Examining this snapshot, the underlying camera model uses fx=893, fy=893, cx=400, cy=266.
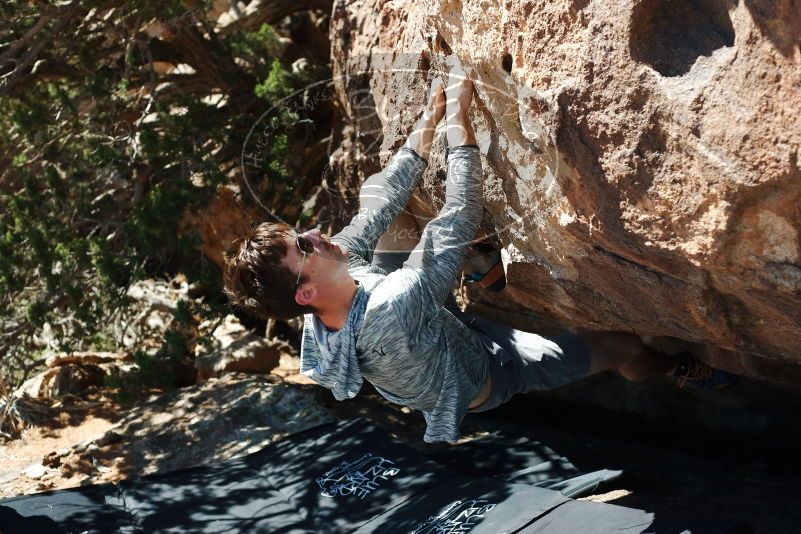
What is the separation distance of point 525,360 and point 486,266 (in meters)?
0.56

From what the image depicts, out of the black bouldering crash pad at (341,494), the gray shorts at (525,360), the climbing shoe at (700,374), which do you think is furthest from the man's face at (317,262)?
the climbing shoe at (700,374)

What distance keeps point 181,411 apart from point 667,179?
3.73 meters

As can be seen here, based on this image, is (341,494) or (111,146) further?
(111,146)

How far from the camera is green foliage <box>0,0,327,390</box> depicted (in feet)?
15.5

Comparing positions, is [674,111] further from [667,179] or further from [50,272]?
[50,272]

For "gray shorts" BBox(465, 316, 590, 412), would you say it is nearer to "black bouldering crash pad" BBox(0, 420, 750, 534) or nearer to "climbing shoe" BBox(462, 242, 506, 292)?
"climbing shoe" BBox(462, 242, 506, 292)

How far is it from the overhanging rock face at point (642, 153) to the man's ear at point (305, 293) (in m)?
0.83

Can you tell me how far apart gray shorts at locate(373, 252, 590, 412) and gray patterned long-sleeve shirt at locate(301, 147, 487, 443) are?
0.28 feet

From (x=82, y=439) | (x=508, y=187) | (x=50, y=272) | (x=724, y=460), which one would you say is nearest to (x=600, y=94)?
(x=508, y=187)

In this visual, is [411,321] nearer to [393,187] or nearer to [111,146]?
[393,187]

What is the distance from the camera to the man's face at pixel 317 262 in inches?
109

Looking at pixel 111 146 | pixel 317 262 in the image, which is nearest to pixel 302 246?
pixel 317 262

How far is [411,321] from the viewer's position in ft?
9.12

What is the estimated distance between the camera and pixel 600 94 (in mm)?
2557
